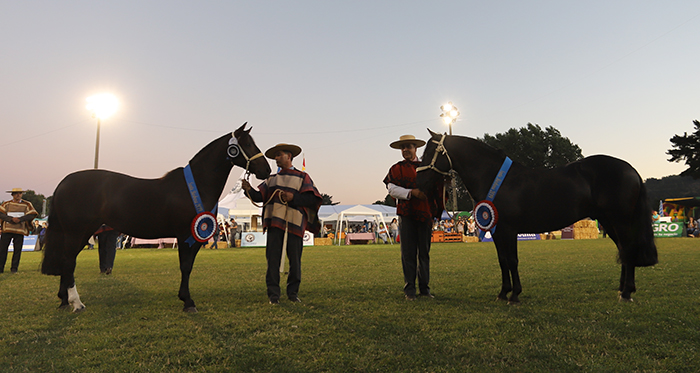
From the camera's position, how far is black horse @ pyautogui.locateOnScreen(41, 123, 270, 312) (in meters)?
5.07

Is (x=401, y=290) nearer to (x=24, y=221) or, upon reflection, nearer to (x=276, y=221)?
(x=276, y=221)

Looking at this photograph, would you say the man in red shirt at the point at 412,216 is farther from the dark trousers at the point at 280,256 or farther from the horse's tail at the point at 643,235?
the horse's tail at the point at 643,235

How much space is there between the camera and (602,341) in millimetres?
3342

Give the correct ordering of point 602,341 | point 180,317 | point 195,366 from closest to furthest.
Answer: point 195,366, point 602,341, point 180,317

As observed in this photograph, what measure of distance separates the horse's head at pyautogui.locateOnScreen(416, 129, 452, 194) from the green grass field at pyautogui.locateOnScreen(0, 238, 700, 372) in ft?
5.19

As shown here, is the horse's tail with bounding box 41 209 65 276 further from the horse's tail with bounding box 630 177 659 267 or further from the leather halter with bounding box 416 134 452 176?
the horse's tail with bounding box 630 177 659 267

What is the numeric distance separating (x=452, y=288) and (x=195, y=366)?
4517 mm

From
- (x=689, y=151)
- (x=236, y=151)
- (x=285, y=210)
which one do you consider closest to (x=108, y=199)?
(x=236, y=151)

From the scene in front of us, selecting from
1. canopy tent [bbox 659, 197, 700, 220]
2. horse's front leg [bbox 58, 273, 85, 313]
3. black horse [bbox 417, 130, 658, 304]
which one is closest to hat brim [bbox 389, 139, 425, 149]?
black horse [bbox 417, 130, 658, 304]

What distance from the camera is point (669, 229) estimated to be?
1061 inches

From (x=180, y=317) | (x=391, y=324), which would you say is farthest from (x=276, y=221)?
(x=391, y=324)

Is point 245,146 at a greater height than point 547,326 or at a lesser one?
greater

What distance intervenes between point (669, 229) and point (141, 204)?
32345 millimetres

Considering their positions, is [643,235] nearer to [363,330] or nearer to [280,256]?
[363,330]
